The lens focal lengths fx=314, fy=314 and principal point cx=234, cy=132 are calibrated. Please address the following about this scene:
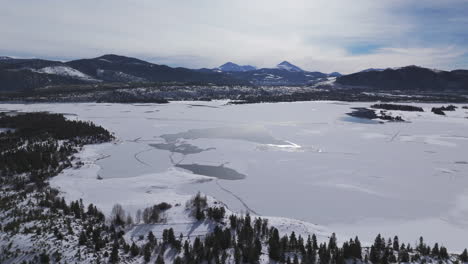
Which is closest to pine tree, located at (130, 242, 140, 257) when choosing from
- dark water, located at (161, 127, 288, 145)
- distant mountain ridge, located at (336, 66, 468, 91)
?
dark water, located at (161, 127, 288, 145)

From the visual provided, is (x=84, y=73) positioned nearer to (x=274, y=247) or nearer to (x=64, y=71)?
(x=64, y=71)

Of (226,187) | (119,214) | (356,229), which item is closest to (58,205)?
(119,214)

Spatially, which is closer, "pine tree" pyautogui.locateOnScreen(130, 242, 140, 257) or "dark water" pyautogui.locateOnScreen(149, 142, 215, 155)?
"pine tree" pyautogui.locateOnScreen(130, 242, 140, 257)

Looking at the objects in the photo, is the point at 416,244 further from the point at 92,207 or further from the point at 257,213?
the point at 92,207

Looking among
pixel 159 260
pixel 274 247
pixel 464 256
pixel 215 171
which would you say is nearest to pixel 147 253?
pixel 159 260

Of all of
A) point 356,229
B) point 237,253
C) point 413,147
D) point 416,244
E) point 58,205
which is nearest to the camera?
point 237,253

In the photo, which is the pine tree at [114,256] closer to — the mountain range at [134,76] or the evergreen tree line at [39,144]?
the evergreen tree line at [39,144]

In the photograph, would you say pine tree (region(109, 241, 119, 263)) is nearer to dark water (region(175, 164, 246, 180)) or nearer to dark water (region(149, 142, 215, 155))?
dark water (region(175, 164, 246, 180))

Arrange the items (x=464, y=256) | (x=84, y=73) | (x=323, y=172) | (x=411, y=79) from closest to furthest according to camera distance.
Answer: (x=464, y=256) < (x=323, y=172) < (x=411, y=79) < (x=84, y=73)
